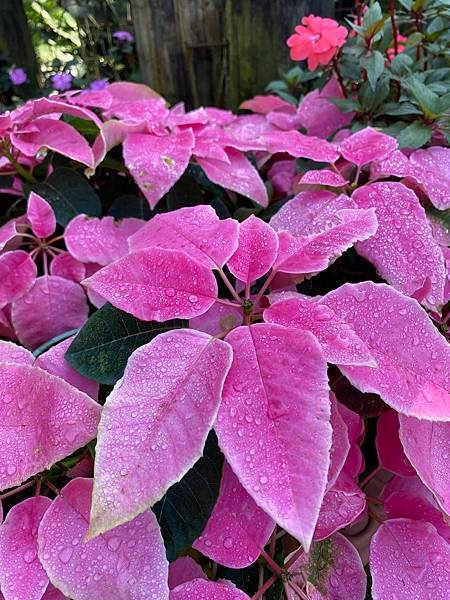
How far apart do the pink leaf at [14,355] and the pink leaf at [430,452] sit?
0.36m

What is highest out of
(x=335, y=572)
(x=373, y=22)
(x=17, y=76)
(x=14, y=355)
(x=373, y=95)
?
(x=373, y=22)

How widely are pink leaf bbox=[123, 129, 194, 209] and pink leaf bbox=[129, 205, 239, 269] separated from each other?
0.38 ft

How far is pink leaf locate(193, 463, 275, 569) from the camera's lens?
1.52 feet

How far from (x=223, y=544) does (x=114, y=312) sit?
24cm

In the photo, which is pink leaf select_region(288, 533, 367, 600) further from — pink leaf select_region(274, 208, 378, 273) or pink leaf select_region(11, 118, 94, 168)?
pink leaf select_region(11, 118, 94, 168)

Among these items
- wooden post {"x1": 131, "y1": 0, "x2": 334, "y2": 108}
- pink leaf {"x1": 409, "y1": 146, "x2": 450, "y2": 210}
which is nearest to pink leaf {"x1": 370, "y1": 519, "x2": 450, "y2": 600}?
pink leaf {"x1": 409, "y1": 146, "x2": 450, "y2": 210}

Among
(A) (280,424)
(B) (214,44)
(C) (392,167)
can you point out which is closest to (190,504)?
(A) (280,424)

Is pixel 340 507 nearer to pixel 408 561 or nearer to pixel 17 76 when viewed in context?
pixel 408 561

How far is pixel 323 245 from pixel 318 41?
0.52m

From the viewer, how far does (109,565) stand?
393mm

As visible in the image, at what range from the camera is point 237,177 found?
2.41ft

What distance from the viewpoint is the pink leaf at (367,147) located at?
0.66 metres

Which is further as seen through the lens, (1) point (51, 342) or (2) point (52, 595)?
(1) point (51, 342)

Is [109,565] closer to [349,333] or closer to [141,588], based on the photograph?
[141,588]
